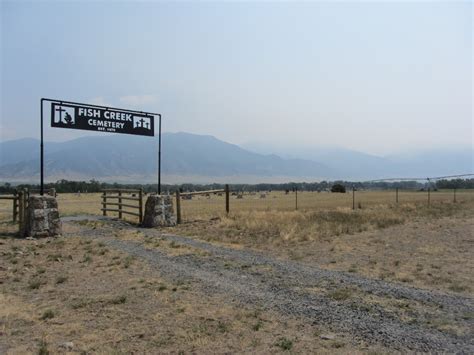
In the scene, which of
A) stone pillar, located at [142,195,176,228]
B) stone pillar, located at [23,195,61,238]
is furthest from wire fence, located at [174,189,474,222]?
stone pillar, located at [23,195,61,238]

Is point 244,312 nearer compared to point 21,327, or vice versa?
point 21,327

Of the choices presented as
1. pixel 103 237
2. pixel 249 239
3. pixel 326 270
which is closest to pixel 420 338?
pixel 326 270

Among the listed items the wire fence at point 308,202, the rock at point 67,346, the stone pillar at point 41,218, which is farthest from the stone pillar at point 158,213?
the rock at point 67,346

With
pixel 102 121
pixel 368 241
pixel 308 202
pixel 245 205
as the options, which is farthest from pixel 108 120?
pixel 308 202

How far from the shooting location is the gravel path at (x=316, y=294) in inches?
201

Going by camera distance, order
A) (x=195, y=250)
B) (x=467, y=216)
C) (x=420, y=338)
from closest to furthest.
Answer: (x=420, y=338), (x=195, y=250), (x=467, y=216)

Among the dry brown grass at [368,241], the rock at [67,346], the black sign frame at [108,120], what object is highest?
the black sign frame at [108,120]

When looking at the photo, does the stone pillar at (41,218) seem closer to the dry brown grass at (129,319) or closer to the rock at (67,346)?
the dry brown grass at (129,319)

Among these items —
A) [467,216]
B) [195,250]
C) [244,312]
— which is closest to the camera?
[244,312]

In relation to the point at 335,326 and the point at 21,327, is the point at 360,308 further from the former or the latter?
the point at 21,327

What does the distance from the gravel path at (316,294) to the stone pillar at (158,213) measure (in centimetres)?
548

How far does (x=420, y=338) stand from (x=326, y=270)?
13.2 ft

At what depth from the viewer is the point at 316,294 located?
702cm

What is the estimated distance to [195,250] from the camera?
37.7 feet
